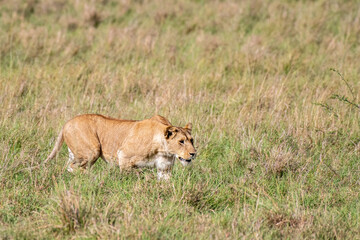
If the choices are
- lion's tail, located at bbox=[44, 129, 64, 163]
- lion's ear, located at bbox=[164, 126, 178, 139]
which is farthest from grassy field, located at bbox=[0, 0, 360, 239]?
lion's ear, located at bbox=[164, 126, 178, 139]

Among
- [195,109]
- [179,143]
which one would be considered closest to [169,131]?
→ [179,143]

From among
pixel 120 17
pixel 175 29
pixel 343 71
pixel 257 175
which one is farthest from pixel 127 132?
pixel 120 17

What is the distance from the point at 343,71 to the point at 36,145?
5.53 metres

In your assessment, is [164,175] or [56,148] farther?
[56,148]

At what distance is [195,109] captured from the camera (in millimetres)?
7957

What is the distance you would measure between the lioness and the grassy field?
0.49 ft

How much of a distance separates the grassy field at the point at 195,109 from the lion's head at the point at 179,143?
0.14 m

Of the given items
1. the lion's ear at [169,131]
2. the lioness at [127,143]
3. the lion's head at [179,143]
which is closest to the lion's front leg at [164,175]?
the lioness at [127,143]

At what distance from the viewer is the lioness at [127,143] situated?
5.87 m

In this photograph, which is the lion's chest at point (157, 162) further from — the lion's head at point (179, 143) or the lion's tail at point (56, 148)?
the lion's tail at point (56, 148)

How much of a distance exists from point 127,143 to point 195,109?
2.08 meters

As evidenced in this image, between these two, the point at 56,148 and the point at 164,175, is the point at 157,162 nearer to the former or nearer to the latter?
the point at 164,175

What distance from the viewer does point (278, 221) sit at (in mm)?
4980

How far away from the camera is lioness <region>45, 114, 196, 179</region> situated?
19.3ft
